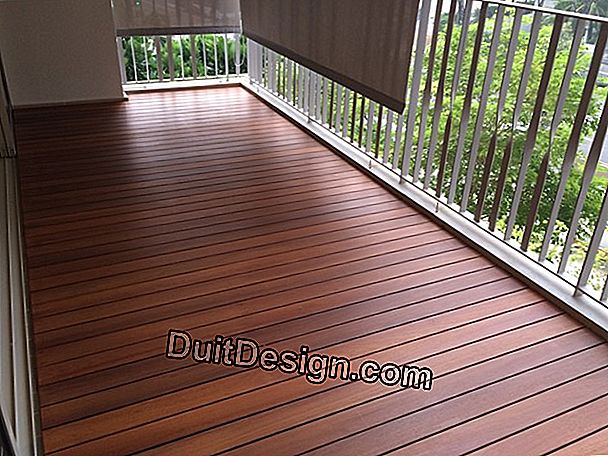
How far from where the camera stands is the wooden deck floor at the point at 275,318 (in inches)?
59.2

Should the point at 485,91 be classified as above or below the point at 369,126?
above

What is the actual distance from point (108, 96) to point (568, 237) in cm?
365

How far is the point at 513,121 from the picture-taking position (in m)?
2.15

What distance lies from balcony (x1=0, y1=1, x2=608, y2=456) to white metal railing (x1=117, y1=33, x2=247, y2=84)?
141 centimetres

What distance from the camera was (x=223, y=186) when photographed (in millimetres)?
2975

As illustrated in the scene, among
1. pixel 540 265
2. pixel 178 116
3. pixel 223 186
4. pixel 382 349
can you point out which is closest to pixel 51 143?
pixel 178 116

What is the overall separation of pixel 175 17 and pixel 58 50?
0.96m

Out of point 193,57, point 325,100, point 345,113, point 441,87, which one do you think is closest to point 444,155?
point 441,87

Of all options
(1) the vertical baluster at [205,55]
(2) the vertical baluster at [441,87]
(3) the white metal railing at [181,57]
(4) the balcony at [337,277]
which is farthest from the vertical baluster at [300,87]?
(2) the vertical baluster at [441,87]

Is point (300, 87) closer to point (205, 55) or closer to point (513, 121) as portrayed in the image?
point (205, 55)

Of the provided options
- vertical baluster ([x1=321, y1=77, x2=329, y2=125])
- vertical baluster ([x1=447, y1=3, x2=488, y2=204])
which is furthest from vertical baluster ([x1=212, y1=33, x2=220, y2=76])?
vertical baluster ([x1=447, y1=3, x2=488, y2=204])

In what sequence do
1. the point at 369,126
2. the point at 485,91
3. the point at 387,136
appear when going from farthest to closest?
the point at 369,126, the point at 387,136, the point at 485,91

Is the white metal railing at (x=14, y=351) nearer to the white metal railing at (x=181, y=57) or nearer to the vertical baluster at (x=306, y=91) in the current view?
the vertical baluster at (x=306, y=91)

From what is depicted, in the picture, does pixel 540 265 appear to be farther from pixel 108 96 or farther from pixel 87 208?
pixel 108 96
